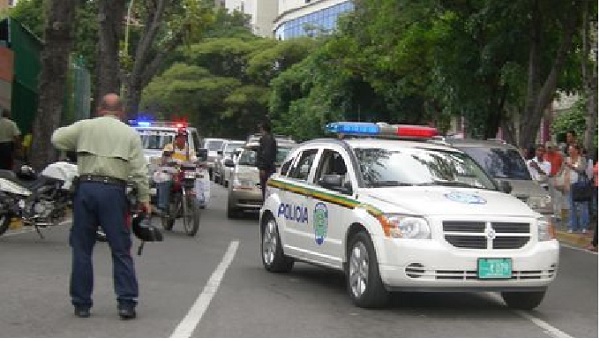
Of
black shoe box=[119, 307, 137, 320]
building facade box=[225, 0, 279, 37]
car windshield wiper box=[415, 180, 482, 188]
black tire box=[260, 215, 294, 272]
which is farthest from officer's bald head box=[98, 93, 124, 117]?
building facade box=[225, 0, 279, 37]

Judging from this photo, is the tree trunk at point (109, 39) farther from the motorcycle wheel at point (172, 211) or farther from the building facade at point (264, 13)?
the building facade at point (264, 13)

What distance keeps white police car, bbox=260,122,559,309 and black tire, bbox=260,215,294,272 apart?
0.68ft

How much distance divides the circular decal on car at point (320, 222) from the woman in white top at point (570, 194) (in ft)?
29.5

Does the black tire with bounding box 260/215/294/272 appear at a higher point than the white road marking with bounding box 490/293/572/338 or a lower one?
higher

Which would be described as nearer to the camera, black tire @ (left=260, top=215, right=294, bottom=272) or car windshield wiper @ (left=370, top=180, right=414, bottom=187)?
car windshield wiper @ (left=370, top=180, right=414, bottom=187)

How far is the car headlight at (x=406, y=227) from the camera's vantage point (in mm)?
8789

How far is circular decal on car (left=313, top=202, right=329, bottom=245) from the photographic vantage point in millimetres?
10328

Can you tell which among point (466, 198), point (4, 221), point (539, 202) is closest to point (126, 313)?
point (466, 198)

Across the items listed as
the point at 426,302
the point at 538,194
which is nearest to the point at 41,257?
the point at 426,302

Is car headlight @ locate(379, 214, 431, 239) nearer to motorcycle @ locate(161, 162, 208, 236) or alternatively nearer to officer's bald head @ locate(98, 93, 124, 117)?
officer's bald head @ locate(98, 93, 124, 117)

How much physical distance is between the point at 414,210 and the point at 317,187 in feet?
6.83

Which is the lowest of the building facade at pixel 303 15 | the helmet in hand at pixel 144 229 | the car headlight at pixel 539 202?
the car headlight at pixel 539 202

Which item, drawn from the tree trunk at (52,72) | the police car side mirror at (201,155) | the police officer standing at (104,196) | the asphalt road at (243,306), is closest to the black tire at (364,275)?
the asphalt road at (243,306)

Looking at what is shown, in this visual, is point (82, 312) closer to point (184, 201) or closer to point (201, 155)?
point (184, 201)
